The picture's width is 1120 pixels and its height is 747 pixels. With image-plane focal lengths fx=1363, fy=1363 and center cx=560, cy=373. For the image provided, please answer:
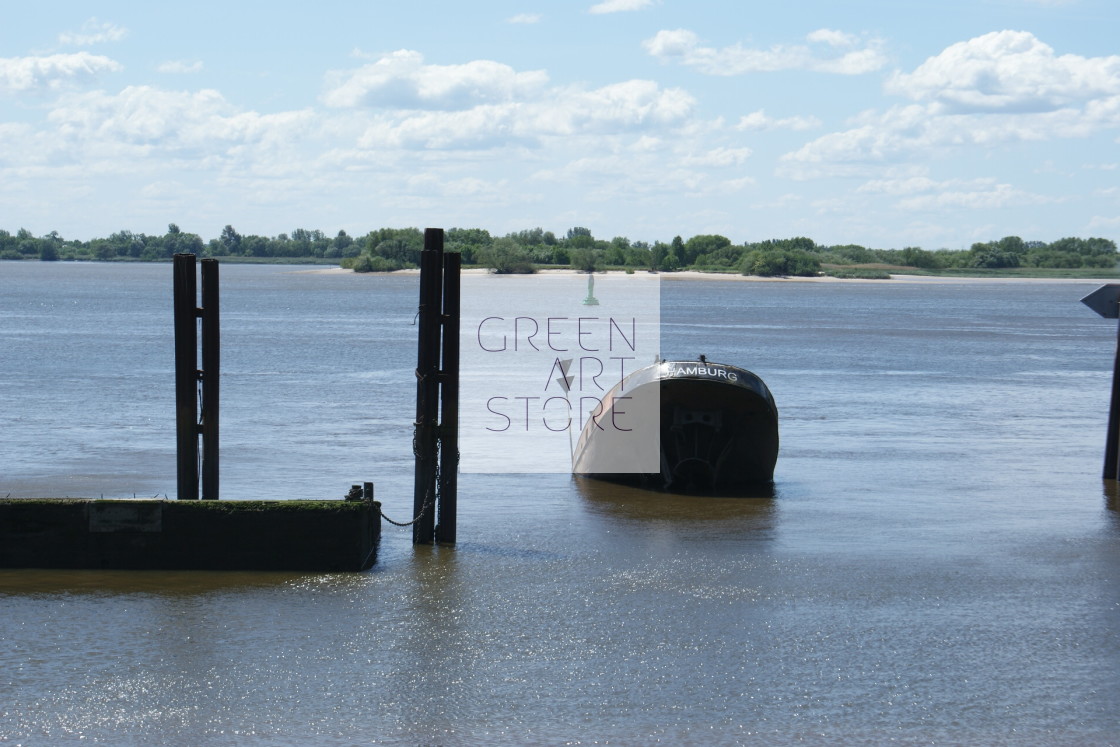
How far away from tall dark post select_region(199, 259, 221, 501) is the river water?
166 cm

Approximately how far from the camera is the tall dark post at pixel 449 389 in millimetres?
13219

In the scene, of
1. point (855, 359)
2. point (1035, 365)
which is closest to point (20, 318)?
point (855, 359)

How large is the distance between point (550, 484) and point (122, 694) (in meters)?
9.16

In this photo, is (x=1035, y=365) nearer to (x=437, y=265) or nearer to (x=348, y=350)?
(x=348, y=350)

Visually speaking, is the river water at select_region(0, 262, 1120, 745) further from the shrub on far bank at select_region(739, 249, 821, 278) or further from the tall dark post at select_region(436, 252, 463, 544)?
the shrub on far bank at select_region(739, 249, 821, 278)

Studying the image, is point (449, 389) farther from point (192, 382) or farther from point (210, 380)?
point (192, 382)

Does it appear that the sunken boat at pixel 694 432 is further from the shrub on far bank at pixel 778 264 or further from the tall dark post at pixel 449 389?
the shrub on far bank at pixel 778 264

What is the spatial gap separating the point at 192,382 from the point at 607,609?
191 inches

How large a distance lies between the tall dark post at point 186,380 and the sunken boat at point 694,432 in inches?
253

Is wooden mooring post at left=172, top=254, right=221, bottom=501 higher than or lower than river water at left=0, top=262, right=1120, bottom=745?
higher

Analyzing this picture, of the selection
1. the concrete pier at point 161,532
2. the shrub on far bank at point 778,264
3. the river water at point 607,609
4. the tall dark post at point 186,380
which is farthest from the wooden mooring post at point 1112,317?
the shrub on far bank at point 778,264

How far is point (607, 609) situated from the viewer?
11516 millimetres

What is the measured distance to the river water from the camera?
8883 millimetres

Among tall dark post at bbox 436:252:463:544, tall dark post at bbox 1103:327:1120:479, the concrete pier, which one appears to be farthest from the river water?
tall dark post at bbox 436:252:463:544
